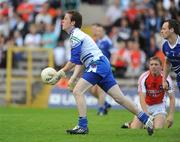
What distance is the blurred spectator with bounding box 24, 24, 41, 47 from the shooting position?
93.5 ft

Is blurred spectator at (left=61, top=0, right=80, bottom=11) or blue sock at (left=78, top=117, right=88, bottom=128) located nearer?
blue sock at (left=78, top=117, right=88, bottom=128)

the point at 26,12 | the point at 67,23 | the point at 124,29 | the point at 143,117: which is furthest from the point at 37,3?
the point at 143,117

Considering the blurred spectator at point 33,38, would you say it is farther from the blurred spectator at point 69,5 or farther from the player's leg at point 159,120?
the player's leg at point 159,120

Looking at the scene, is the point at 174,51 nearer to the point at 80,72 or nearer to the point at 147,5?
the point at 80,72

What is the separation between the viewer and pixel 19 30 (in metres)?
29.2

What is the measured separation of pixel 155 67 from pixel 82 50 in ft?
7.57

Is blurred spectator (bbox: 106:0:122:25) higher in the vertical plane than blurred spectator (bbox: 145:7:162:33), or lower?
higher

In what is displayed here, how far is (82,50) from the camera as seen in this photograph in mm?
13750

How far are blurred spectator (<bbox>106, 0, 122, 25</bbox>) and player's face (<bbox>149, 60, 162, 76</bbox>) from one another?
1362 cm

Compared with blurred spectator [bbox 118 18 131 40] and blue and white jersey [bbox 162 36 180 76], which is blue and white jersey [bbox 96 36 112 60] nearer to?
blue and white jersey [bbox 162 36 180 76]

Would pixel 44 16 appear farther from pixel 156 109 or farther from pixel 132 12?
pixel 156 109

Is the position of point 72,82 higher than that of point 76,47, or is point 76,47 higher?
point 76,47

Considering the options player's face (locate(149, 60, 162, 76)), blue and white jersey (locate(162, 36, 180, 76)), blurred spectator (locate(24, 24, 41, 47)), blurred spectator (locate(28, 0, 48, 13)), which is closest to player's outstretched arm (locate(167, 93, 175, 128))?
player's face (locate(149, 60, 162, 76))

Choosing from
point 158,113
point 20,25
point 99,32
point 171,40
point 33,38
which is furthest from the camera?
point 20,25
